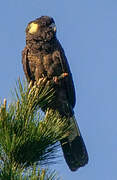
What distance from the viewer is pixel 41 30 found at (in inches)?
205

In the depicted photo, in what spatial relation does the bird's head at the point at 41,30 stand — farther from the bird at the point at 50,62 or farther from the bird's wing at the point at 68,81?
the bird's wing at the point at 68,81

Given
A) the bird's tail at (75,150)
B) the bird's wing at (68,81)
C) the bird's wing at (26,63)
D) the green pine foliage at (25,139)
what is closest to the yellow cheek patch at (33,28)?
the bird's wing at (26,63)

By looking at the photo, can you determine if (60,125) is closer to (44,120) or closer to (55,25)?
(44,120)

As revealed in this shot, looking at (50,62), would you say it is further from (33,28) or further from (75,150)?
(75,150)

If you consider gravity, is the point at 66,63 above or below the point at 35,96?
above

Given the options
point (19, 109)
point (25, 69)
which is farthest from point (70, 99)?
point (19, 109)

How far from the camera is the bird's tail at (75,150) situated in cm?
484

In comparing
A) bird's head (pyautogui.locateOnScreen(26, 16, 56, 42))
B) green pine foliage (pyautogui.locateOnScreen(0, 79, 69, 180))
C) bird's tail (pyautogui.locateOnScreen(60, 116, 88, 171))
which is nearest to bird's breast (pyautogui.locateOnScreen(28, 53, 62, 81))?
bird's head (pyautogui.locateOnScreen(26, 16, 56, 42))

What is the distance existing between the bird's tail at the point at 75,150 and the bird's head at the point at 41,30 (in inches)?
37.8

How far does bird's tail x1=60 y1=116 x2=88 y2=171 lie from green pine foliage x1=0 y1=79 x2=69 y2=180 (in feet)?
4.54

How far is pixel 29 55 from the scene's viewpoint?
5.28 meters

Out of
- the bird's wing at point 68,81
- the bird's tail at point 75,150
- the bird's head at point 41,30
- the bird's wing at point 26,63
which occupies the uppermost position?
the bird's head at point 41,30

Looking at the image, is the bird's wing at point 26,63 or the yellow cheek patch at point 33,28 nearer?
the yellow cheek patch at point 33,28

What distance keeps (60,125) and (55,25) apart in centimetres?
209
